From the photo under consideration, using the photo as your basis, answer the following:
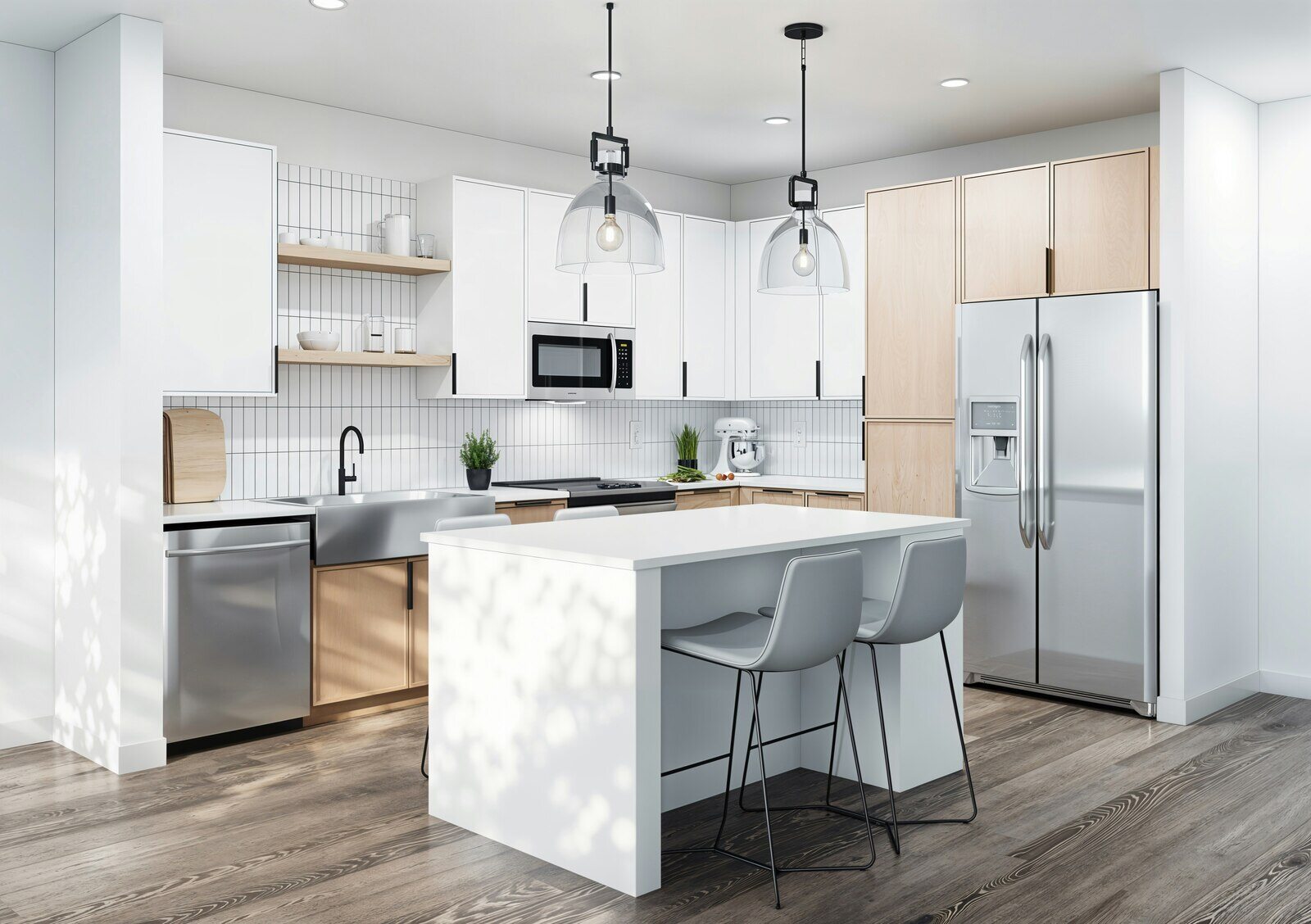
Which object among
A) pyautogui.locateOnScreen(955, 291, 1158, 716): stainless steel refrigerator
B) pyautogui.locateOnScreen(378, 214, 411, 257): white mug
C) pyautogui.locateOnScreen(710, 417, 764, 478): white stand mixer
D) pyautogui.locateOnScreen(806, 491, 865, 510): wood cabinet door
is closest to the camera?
pyautogui.locateOnScreen(955, 291, 1158, 716): stainless steel refrigerator

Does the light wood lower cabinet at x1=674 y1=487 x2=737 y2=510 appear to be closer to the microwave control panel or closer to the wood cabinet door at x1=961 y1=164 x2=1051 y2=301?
the microwave control panel

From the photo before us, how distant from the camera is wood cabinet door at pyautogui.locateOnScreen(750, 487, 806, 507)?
6.00 meters

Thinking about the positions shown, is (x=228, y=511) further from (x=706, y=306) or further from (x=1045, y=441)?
(x=1045, y=441)

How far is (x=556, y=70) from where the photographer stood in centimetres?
457

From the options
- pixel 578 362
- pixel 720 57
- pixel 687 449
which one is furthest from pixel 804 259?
pixel 687 449

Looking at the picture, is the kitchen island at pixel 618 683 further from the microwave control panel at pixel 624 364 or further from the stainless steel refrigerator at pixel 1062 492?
the microwave control panel at pixel 624 364

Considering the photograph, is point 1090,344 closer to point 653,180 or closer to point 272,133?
point 653,180

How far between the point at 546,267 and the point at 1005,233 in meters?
2.21

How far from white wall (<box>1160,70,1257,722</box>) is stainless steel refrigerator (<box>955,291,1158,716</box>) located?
8cm

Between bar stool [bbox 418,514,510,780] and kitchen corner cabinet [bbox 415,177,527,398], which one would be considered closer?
bar stool [bbox 418,514,510,780]

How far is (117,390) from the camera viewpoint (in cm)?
389

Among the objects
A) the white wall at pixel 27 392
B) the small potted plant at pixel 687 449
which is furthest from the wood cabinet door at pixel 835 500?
the white wall at pixel 27 392

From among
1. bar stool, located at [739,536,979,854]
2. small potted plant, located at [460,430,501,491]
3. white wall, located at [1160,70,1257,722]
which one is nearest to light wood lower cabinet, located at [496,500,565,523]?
small potted plant, located at [460,430,501,491]

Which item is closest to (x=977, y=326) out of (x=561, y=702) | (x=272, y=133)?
(x=561, y=702)
